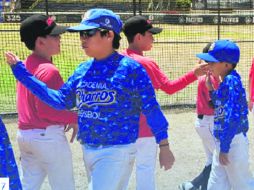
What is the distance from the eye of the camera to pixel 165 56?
16000mm

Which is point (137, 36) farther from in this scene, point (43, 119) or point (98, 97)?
point (98, 97)

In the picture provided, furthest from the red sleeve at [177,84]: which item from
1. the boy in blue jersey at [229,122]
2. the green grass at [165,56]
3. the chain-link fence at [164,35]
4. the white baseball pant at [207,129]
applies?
the green grass at [165,56]

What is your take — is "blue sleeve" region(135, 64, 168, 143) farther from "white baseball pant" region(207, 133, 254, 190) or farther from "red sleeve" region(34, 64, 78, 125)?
"white baseball pant" region(207, 133, 254, 190)

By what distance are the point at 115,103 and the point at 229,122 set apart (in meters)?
1.10

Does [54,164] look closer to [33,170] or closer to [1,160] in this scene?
[33,170]

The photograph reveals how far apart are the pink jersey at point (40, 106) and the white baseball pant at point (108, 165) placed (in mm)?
577

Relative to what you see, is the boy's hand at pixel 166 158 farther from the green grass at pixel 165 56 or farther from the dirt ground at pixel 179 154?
the green grass at pixel 165 56

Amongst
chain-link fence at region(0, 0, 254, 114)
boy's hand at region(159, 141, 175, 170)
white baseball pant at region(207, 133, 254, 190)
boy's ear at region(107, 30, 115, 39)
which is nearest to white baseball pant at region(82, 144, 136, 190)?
boy's hand at region(159, 141, 175, 170)

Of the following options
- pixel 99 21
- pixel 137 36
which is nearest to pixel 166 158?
pixel 99 21

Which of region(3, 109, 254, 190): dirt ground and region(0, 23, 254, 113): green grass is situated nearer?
region(3, 109, 254, 190): dirt ground

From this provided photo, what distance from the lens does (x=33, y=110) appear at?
3.92m

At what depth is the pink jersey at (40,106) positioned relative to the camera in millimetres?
3838

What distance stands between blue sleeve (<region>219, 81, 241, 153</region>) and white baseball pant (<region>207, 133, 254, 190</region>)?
0.13 m

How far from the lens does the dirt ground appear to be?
5602 mm
